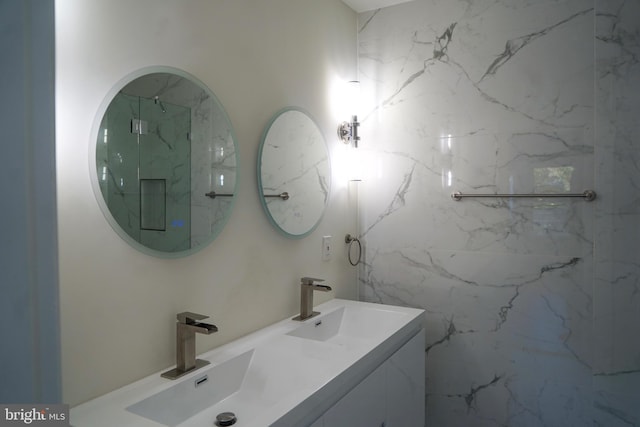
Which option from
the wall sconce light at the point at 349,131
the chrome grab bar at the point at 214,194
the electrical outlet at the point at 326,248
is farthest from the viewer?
the wall sconce light at the point at 349,131

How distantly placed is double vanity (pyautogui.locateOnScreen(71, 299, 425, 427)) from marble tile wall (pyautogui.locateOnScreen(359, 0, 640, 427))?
44 cm

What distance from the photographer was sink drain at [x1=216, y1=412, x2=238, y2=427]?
1.15m

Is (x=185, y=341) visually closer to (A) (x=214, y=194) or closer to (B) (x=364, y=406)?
(A) (x=214, y=194)

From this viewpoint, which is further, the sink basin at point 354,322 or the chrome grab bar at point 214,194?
the sink basin at point 354,322

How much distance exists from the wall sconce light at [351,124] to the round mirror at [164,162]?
3.18ft

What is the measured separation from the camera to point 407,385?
188 cm

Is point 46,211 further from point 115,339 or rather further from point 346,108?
point 346,108

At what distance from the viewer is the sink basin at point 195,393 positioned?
3.76 feet

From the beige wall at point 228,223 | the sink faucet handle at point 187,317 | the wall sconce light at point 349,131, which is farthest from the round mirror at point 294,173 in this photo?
the sink faucet handle at point 187,317

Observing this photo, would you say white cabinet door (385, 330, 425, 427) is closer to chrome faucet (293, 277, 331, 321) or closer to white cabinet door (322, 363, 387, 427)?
white cabinet door (322, 363, 387, 427)

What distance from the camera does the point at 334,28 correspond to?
230cm

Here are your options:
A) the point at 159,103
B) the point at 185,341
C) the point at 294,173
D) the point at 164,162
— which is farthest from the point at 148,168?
the point at 294,173

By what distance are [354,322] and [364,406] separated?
0.63 metres

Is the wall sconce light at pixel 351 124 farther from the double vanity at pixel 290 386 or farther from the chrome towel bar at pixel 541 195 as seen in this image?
the double vanity at pixel 290 386
